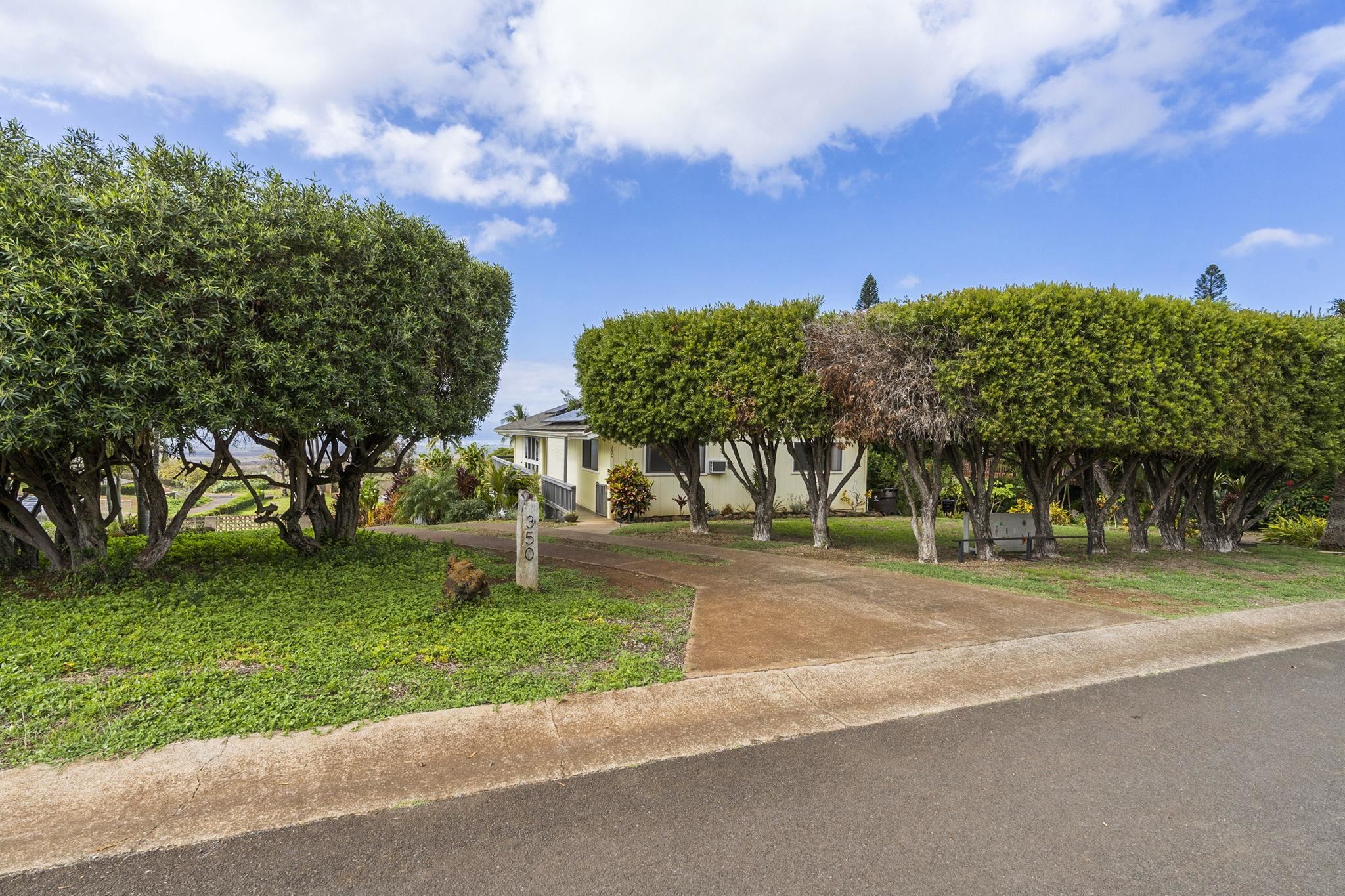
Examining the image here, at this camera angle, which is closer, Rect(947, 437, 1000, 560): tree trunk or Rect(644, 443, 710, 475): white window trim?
Rect(947, 437, 1000, 560): tree trunk

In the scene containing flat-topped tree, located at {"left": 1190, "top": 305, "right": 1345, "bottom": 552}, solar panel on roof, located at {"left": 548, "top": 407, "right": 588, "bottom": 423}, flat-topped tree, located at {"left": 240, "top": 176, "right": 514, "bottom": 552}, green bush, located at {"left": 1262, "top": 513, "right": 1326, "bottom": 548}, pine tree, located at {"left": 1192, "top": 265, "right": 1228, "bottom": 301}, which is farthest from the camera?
pine tree, located at {"left": 1192, "top": 265, "right": 1228, "bottom": 301}

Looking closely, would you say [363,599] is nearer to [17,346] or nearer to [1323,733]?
[17,346]

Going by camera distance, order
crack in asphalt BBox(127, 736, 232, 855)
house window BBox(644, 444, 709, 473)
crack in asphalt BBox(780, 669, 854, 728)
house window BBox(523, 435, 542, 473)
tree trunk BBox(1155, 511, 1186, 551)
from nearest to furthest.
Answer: crack in asphalt BBox(127, 736, 232, 855), crack in asphalt BBox(780, 669, 854, 728), tree trunk BBox(1155, 511, 1186, 551), house window BBox(644, 444, 709, 473), house window BBox(523, 435, 542, 473)

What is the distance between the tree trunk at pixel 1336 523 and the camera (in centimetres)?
1356

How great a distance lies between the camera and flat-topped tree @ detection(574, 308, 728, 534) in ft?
39.8

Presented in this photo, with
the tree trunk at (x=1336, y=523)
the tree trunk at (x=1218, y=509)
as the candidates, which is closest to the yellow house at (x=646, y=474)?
the tree trunk at (x=1218, y=509)

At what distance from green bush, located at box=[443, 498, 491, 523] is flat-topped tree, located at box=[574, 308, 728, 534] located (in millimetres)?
6261

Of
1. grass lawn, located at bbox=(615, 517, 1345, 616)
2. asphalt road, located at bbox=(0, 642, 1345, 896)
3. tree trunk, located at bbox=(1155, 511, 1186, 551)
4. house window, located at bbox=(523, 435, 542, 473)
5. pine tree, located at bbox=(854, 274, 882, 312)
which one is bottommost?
asphalt road, located at bbox=(0, 642, 1345, 896)

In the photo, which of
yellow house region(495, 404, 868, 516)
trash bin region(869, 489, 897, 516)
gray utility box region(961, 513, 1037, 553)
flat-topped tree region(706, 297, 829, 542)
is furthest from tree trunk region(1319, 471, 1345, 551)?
flat-topped tree region(706, 297, 829, 542)

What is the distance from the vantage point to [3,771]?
3322 mm

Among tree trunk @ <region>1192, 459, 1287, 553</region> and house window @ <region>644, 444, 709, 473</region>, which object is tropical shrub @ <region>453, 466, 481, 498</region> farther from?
tree trunk @ <region>1192, 459, 1287, 553</region>

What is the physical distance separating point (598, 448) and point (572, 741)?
1596 centimetres

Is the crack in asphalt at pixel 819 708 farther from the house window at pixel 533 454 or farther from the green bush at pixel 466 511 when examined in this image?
the house window at pixel 533 454

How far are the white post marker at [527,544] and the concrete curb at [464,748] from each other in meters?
3.04
